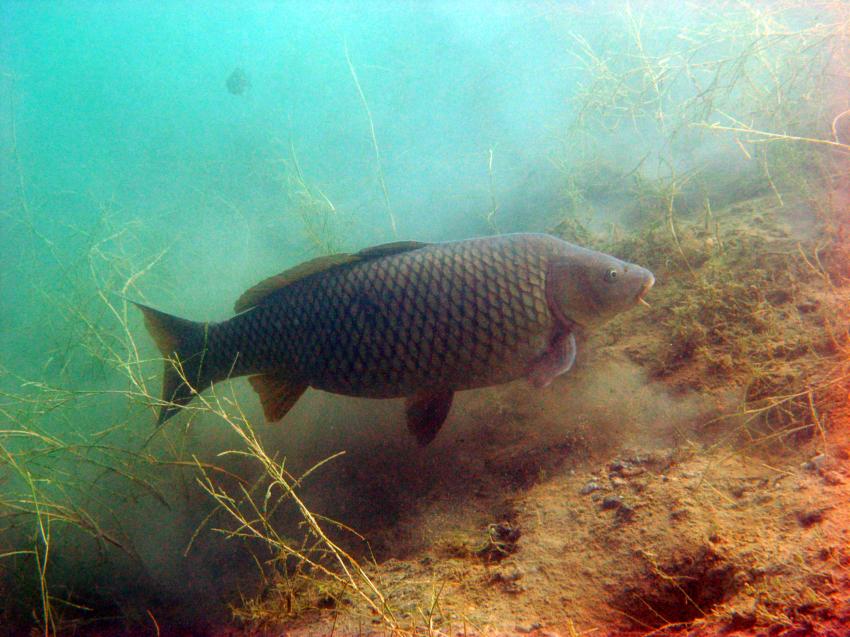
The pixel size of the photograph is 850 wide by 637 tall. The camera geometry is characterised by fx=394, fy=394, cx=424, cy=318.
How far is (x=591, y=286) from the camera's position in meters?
2.71

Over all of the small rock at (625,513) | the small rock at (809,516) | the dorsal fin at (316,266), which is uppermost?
the dorsal fin at (316,266)

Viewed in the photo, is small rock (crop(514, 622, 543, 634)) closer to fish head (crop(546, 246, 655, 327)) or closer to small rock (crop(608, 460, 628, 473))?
small rock (crop(608, 460, 628, 473))

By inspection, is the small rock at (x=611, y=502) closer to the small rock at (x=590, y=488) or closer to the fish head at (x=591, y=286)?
the small rock at (x=590, y=488)

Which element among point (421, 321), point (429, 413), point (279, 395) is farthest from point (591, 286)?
point (279, 395)

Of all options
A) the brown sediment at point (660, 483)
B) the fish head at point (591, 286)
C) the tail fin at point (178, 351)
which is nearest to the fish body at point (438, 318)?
the fish head at point (591, 286)

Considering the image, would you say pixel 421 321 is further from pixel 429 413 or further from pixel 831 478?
pixel 831 478

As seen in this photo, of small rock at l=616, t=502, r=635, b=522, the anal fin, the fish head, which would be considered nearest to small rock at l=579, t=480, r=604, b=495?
small rock at l=616, t=502, r=635, b=522

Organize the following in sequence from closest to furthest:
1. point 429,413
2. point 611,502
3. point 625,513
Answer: point 625,513
point 611,502
point 429,413

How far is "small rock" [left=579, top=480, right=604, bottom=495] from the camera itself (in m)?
2.31

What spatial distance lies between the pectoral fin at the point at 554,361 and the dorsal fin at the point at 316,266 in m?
1.25

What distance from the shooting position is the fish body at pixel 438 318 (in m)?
2.73

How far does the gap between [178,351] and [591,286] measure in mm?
3369

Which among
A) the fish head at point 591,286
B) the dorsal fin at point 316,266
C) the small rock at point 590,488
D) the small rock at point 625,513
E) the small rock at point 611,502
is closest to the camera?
the small rock at point 625,513

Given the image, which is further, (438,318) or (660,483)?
(438,318)
